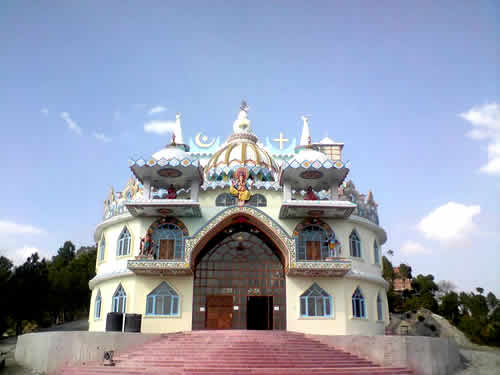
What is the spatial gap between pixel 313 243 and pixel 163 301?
724 centimetres

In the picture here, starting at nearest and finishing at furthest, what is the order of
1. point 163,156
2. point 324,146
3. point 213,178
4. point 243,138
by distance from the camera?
point 163,156 → point 213,178 → point 243,138 → point 324,146

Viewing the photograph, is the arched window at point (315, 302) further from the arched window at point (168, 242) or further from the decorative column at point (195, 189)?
the decorative column at point (195, 189)

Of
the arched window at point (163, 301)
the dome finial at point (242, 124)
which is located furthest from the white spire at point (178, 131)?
the arched window at point (163, 301)

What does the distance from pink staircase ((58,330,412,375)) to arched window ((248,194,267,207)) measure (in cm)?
765

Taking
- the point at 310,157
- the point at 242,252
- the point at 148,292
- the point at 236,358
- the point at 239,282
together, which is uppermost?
the point at 310,157

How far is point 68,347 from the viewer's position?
1476cm

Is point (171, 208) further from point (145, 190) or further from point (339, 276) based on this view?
point (339, 276)

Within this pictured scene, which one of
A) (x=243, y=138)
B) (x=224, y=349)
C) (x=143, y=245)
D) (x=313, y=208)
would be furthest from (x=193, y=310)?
(x=243, y=138)

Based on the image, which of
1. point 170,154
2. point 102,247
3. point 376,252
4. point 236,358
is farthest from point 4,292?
point 376,252

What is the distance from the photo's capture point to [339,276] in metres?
20.0

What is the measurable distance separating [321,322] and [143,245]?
8551 millimetres

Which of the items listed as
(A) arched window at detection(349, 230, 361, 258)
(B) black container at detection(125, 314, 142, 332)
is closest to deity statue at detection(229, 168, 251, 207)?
(A) arched window at detection(349, 230, 361, 258)

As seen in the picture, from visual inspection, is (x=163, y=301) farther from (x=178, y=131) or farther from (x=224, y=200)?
(x=178, y=131)

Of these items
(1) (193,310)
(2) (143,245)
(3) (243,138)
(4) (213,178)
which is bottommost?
(1) (193,310)
